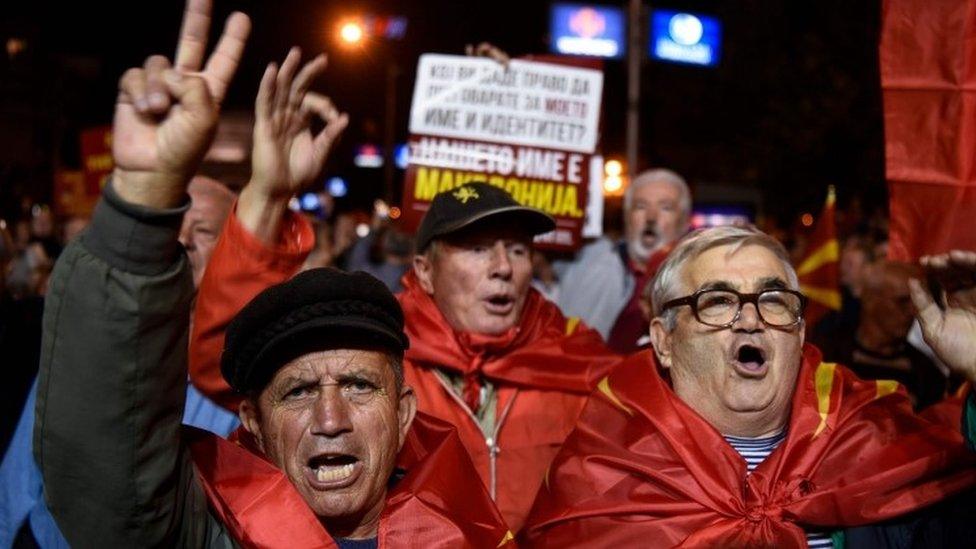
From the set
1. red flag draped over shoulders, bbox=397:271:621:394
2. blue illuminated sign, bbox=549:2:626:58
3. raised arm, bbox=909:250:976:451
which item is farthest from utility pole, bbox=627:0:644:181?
raised arm, bbox=909:250:976:451

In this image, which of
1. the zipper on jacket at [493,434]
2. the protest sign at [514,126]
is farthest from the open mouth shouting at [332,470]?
the protest sign at [514,126]

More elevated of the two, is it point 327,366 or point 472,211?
point 472,211

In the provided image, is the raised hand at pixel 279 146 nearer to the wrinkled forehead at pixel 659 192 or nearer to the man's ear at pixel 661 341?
the man's ear at pixel 661 341

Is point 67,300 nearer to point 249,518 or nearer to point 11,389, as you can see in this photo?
point 249,518

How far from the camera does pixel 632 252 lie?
6711 mm

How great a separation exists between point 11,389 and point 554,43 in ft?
47.3

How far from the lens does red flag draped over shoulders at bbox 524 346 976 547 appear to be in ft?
9.71

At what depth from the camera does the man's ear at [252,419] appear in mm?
2789

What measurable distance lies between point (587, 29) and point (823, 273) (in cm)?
980

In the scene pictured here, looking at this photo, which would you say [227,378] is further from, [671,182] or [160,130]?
[671,182]

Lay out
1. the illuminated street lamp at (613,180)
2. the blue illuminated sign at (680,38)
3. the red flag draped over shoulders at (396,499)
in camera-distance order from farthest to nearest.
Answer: the illuminated street lamp at (613,180) < the blue illuminated sign at (680,38) < the red flag draped over shoulders at (396,499)

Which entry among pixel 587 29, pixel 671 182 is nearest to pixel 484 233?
pixel 671 182

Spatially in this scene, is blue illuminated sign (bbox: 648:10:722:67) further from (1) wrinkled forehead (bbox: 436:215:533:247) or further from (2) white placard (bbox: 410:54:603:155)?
(1) wrinkled forehead (bbox: 436:215:533:247)

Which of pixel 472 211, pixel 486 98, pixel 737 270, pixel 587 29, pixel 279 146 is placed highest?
pixel 587 29
